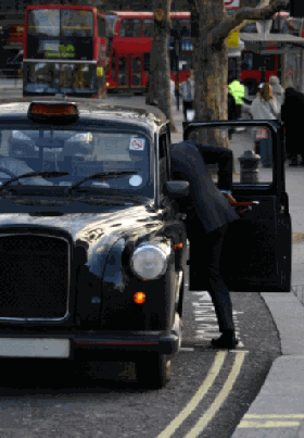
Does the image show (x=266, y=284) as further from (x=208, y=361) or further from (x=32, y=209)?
(x=32, y=209)

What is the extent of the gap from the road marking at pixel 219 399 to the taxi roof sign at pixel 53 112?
1.85 metres

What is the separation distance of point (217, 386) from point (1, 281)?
4.78 feet

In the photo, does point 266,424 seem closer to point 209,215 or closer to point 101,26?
point 209,215

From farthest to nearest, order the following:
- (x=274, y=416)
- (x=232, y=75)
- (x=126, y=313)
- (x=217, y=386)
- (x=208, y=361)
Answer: (x=232, y=75) < (x=208, y=361) < (x=217, y=386) < (x=126, y=313) < (x=274, y=416)

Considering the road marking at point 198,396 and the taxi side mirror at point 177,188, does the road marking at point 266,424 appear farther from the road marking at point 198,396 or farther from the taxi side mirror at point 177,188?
the taxi side mirror at point 177,188

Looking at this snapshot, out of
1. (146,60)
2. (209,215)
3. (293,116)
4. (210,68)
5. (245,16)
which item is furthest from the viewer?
(146,60)

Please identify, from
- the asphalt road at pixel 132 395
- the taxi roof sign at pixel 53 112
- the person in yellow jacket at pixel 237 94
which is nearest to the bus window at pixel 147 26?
the person in yellow jacket at pixel 237 94

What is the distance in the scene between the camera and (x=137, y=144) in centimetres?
596

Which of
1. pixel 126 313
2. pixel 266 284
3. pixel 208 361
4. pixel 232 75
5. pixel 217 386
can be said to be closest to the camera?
pixel 126 313

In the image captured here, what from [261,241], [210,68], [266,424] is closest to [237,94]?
[210,68]

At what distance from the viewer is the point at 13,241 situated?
5117mm

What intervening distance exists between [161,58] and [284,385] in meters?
24.9

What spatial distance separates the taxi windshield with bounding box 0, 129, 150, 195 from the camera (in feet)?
19.1

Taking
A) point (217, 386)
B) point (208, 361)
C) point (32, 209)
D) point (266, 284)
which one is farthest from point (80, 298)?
point (266, 284)
